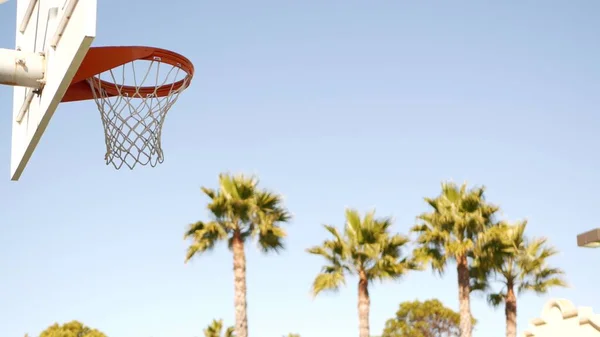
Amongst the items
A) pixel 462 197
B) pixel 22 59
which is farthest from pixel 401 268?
pixel 22 59

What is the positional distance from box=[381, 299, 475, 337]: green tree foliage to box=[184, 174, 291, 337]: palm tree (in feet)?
132

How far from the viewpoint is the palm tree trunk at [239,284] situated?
24217 mm

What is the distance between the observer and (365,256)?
2545 centimetres

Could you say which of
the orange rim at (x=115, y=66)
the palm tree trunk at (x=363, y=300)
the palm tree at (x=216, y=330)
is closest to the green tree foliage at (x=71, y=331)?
the palm tree at (x=216, y=330)

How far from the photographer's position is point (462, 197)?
26062 mm

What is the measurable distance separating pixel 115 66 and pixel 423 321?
6051 centimetres

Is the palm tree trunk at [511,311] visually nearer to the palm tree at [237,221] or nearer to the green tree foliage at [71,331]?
the palm tree at [237,221]

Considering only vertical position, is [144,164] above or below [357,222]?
below

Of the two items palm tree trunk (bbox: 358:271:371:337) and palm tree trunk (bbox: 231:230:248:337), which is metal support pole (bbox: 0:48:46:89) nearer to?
palm tree trunk (bbox: 231:230:248:337)

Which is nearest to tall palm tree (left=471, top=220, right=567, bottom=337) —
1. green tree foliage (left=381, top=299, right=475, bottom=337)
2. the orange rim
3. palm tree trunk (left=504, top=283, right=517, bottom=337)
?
palm tree trunk (left=504, top=283, right=517, bottom=337)

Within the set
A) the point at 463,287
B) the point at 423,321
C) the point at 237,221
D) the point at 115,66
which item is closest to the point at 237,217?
the point at 237,221

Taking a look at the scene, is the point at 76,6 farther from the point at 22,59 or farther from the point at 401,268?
the point at 401,268

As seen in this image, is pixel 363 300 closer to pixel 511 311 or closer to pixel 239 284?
pixel 239 284

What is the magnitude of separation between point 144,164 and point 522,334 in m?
16.0
